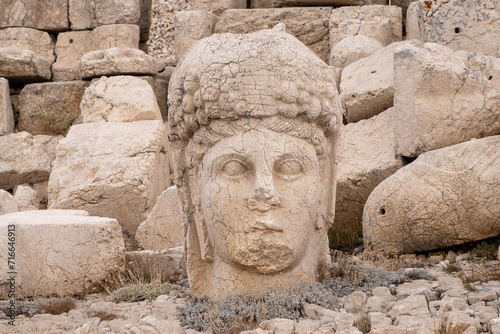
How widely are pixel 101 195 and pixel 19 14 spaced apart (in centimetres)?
572

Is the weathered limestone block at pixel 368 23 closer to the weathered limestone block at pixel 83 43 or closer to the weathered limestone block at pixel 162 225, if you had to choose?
the weathered limestone block at pixel 83 43

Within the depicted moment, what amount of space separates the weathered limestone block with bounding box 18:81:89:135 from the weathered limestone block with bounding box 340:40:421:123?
439 cm

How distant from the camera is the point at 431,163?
21.0 ft

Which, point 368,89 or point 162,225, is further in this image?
point 368,89

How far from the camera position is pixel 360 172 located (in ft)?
23.8

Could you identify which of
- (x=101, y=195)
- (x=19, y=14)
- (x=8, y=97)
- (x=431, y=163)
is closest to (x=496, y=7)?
(x=431, y=163)

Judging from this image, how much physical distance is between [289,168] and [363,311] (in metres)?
0.99

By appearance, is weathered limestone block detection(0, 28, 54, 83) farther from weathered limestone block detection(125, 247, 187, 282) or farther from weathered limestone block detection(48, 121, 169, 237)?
weathered limestone block detection(125, 247, 187, 282)

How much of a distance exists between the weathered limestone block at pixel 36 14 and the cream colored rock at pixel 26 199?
425cm

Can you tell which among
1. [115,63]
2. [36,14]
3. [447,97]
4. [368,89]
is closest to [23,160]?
[115,63]

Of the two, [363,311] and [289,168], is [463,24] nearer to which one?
[289,168]

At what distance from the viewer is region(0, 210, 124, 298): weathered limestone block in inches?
222

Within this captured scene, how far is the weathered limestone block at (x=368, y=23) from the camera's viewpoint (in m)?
9.80

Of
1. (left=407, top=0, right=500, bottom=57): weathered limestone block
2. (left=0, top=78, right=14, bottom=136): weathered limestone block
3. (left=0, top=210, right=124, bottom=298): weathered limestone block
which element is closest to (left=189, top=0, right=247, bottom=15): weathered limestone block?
(left=0, top=78, right=14, bottom=136): weathered limestone block
